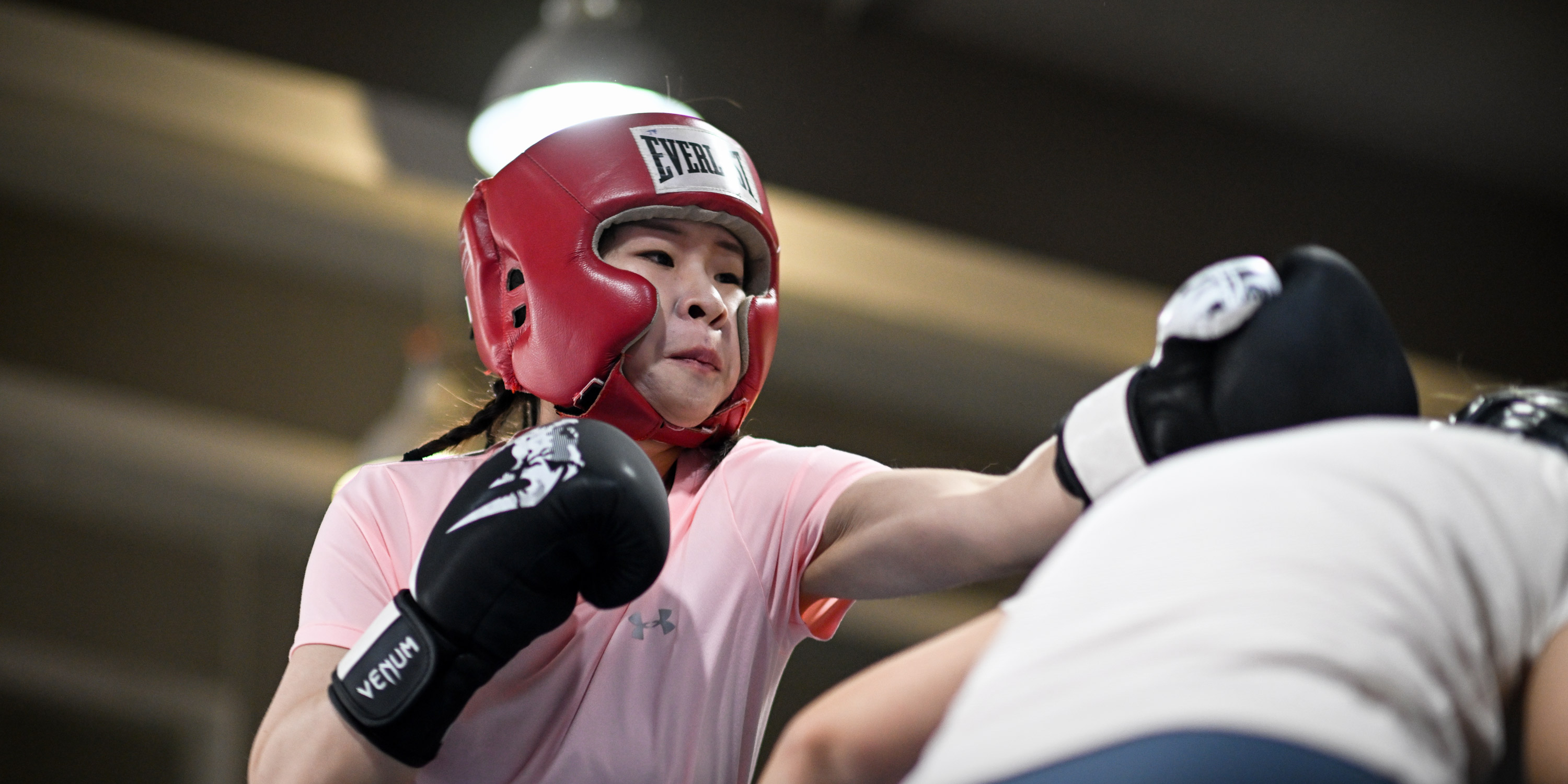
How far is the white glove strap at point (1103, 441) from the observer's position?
1.07m

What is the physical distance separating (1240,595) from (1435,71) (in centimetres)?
358

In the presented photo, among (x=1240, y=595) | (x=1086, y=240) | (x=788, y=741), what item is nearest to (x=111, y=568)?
(x=1086, y=240)

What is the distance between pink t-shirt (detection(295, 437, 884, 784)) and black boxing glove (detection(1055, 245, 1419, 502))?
0.54 meters

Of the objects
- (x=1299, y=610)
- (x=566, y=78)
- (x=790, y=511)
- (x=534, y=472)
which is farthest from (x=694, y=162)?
(x=566, y=78)

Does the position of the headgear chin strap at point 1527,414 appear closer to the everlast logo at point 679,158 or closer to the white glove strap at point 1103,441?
the white glove strap at point 1103,441

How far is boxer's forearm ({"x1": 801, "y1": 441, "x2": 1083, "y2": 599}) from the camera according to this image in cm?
119

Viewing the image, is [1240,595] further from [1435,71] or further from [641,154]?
[1435,71]

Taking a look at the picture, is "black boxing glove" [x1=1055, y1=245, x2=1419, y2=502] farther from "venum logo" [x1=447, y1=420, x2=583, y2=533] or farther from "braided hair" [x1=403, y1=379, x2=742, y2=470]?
"braided hair" [x1=403, y1=379, x2=742, y2=470]

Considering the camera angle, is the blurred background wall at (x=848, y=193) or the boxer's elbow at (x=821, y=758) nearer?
the boxer's elbow at (x=821, y=758)

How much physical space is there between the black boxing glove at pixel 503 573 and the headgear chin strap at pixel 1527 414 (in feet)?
2.33

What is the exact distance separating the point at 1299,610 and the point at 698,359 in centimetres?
98

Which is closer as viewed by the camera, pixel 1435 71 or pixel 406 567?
pixel 406 567

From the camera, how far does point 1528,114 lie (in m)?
3.95

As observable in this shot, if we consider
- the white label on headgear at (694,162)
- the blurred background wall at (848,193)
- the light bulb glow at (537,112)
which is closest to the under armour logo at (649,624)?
the white label on headgear at (694,162)
